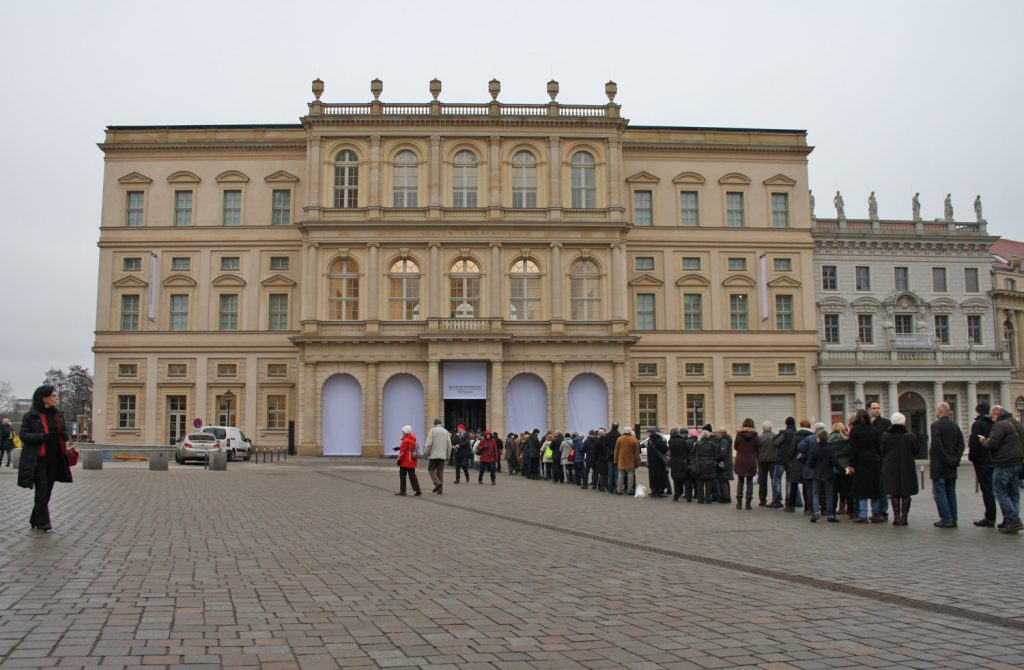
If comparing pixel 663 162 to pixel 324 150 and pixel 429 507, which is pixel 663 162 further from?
pixel 429 507

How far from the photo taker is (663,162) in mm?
56656

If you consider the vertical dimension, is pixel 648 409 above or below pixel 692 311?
below

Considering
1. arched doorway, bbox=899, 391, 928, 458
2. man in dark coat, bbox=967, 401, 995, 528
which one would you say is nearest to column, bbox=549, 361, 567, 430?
arched doorway, bbox=899, 391, 928, 458

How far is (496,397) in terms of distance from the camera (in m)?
50.6

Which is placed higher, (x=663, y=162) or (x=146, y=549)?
(x=663, y=162)

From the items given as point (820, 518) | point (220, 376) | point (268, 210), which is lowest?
point (820, 518)

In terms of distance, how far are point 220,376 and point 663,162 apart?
95.6ft

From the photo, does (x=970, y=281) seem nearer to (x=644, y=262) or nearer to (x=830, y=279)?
(x=830, y=279)

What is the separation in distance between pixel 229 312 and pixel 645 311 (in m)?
24.5

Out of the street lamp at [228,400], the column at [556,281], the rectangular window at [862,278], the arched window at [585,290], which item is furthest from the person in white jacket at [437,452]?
the rectangular window at [862,278]

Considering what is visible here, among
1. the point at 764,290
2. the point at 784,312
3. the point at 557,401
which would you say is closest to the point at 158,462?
the point at 557,401

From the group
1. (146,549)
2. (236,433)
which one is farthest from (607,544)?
(236,433)

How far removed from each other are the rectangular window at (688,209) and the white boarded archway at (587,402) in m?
12.0

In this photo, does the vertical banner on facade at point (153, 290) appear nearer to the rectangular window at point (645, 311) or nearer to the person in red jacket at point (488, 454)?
the rectangular window at point (645, 311)
